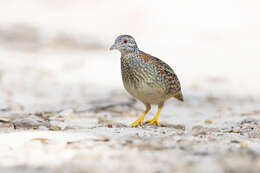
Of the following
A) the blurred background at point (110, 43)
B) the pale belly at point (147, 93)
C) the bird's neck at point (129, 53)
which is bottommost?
the pale belly at point (147, 93)

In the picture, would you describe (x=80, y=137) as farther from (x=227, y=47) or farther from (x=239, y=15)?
(x=239, y=15)

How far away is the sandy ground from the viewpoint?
3689 mm

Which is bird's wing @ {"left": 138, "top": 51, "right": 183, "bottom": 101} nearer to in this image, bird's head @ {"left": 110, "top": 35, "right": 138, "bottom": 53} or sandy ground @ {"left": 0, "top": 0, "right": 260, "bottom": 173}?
bird's head @ {"left": 110, "top": 35, "right": 138, "bottom": 53}

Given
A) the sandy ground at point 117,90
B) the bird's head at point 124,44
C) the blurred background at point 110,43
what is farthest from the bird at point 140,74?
the blurred background at point 110,43

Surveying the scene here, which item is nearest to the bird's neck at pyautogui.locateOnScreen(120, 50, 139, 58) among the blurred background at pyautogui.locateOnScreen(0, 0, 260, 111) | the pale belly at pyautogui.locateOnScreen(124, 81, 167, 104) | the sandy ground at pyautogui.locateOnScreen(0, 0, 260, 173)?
the pale belly at pyautogui.locateOnScreen(124, 81, 167, 104)

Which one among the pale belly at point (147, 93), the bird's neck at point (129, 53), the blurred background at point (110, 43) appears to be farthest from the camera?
the blurred background at point (110, 43)

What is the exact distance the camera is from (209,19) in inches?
728

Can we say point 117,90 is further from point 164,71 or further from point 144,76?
point 144,76

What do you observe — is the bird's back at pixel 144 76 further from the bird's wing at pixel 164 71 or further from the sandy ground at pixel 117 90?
the sandy ground at pixel 117 90

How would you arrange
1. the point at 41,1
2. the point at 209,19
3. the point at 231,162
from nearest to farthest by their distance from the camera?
the point at 231,162
the point at 209,19
the point at 41,1

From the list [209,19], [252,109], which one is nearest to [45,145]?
[252,109]

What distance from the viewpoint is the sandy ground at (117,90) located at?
12.1ft

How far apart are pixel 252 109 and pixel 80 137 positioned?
17.2 feet

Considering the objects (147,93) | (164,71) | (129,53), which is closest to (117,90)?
(164,71)
